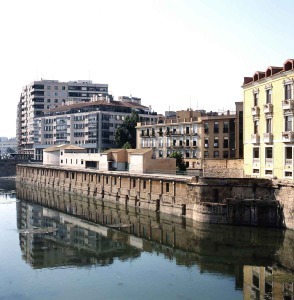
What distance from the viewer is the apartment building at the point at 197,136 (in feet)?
298

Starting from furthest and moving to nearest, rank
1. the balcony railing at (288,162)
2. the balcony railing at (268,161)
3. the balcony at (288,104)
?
1. the balcony railing at (268,161)
2. the balcony railing at (288,162)
3. the balcony at (288,104)

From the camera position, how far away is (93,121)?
439ft

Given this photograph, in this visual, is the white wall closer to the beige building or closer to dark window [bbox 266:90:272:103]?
the beige building

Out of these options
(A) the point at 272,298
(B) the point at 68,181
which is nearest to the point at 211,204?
(A) the point at 272,298

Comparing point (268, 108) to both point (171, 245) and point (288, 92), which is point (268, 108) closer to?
point (288, 92)

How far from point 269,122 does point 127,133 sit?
7130cm

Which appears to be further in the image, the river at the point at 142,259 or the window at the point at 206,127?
the window at the point at 206,127

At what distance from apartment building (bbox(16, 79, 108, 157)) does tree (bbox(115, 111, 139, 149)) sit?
5791 centimetres

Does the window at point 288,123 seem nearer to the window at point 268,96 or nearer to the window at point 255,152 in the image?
the window at point 268,96

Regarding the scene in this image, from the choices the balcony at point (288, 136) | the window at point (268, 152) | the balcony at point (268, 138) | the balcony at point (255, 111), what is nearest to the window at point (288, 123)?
the balcony at point (288, 136)

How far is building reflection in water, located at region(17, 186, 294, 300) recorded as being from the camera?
3728 centimetres

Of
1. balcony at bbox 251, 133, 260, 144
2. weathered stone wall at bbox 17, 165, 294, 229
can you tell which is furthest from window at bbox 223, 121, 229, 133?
balcony at bbox 251, 133, 260, 144

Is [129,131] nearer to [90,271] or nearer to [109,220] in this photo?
[109,220]

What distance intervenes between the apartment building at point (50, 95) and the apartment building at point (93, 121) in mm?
23780
